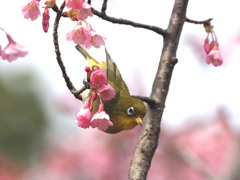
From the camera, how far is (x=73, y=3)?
9.53 ft

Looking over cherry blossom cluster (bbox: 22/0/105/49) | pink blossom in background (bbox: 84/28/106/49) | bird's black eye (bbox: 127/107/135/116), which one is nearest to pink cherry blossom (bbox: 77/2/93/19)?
cherry blossom cluster (bbox: 22/0/105/49)

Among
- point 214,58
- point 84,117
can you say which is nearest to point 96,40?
point 84,117

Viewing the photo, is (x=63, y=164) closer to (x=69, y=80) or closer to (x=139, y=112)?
(x=139, y=112)

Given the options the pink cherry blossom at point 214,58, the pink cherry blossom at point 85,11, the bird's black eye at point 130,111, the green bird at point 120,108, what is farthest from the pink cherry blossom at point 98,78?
the bird's black eye at point 130,111

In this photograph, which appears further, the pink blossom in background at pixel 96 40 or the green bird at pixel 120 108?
the green bird at pixel 120 108

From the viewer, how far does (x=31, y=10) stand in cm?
317

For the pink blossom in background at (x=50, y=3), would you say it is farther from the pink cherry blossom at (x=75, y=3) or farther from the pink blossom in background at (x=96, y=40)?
A: the pink blossom in background at (x=96, y=40)

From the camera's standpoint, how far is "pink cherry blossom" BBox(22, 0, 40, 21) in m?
3.12

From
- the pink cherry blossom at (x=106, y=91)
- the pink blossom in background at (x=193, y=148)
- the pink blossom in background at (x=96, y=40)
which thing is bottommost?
the pink cherry blossom at (x=106, y=91)

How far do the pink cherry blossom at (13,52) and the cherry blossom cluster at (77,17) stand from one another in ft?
0.66

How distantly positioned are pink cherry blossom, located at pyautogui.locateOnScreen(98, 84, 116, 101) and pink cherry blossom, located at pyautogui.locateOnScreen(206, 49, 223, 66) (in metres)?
1.10

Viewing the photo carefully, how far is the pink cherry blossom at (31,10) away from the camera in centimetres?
312

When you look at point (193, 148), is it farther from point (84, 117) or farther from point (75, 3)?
point (75, 3)

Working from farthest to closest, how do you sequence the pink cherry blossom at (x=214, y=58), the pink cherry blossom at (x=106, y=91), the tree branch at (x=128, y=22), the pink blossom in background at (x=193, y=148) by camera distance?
the pink blossom in background at (x=193, y=148), the pink cherry blossom at (x=214, y=58), the tree branch at (x=128, y=22), the pink cherry blossom at (x=106, y=91)
